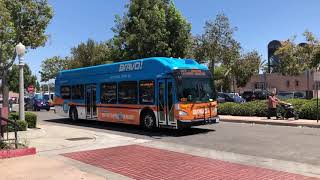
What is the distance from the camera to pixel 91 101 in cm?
2389

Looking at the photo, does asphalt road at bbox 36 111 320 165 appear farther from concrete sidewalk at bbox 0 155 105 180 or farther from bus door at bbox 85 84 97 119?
concrete sidewalk at bbox 0 155 105 180

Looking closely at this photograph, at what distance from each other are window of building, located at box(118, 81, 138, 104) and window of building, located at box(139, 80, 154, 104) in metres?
0.45

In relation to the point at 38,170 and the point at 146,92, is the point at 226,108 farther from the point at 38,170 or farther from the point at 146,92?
the point at 38,170

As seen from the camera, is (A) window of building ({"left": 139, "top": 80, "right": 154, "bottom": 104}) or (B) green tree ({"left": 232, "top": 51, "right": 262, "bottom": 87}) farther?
(B) green tree ({"left": 232, "top": 51, "right": 262, "bottom": 87})

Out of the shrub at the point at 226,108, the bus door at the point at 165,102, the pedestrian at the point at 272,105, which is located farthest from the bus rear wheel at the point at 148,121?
the shrub at the point at 226,108

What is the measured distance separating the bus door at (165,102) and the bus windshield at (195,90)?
16.1 inches

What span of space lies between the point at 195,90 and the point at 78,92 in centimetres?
880

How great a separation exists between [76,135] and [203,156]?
7290mm

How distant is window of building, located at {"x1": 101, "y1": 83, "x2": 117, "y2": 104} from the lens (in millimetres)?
21891

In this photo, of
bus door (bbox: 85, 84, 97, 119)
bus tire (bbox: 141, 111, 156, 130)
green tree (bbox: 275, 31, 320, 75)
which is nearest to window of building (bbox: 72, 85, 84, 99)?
bus door (bbox: 85, 84, 97, 119)

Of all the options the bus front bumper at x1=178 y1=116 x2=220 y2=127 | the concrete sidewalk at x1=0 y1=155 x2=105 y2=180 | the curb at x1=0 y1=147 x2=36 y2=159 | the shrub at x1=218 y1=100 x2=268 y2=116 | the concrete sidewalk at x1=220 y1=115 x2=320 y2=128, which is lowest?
the concrete sidewalk at x1=0 y1=155 x2=105 y2=180

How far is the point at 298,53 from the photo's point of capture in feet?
180

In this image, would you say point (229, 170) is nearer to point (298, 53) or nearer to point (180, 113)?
point (180, 113)

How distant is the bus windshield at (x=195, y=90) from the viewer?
59.2ft
